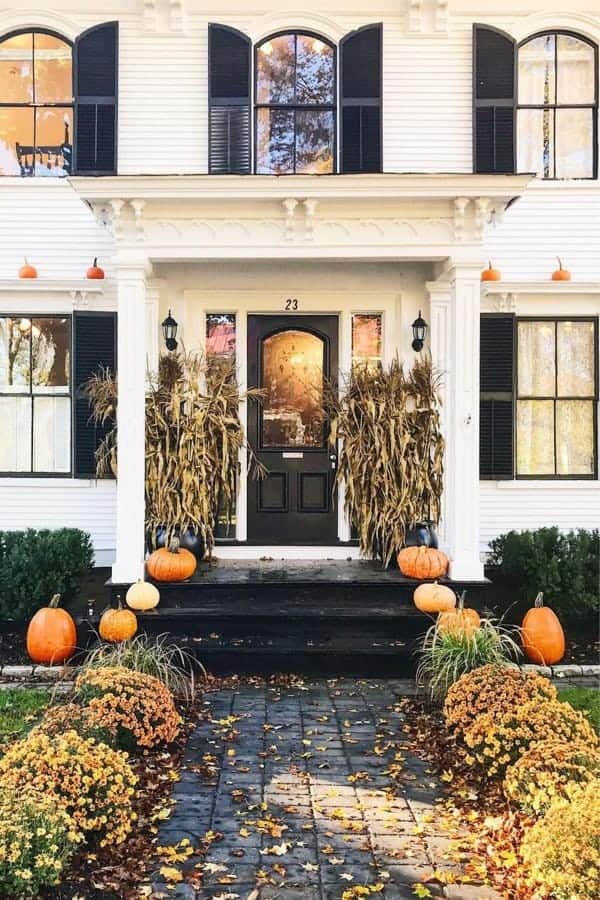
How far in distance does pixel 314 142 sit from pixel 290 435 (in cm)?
296

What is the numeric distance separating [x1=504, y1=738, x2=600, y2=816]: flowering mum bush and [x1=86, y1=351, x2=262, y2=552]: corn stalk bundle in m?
4.33

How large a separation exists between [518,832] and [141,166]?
6.83 meters

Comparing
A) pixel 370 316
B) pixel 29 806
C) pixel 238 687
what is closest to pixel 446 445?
pixel 370 316

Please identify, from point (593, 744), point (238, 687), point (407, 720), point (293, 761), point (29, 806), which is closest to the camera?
point (29, 806)

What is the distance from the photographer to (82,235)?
8.13 m

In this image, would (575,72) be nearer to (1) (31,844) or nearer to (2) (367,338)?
(2) (367,338)

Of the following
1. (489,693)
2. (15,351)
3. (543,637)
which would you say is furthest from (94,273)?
(489,693)

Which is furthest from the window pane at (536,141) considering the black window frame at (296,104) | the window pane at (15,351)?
the window pane at (15,351)

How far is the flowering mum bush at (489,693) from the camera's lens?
4461 mm

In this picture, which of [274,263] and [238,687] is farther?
[274,263]

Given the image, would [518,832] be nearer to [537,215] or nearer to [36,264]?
[537,215]

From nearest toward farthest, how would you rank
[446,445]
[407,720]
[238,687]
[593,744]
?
1. [593,744]
2. [407,720]
3. [238,687]
4. [446,445]

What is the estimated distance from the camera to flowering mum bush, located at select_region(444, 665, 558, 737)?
446 cm

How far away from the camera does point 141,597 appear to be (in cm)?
657
